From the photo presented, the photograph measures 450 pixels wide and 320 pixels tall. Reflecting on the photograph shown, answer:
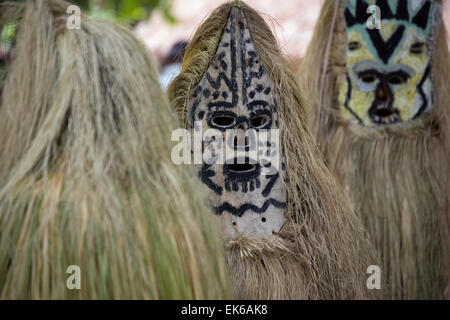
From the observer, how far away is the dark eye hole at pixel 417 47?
137 cm

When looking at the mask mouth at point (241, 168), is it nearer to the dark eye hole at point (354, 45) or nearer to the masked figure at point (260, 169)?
the masked figure at point (260, 169)

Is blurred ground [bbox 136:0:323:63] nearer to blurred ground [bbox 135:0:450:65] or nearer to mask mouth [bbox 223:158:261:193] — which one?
blurred ground [bbox 135:0:450:65]

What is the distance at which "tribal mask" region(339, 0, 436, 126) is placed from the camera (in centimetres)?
137

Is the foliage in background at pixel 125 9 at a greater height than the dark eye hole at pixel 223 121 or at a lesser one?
greater

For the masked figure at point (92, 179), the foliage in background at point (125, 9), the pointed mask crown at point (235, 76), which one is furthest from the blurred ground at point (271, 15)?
the masked figure at point (92, 179)

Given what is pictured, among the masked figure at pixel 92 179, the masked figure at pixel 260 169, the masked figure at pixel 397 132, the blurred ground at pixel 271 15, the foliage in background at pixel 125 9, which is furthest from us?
the blurred ground at pixel 271 15

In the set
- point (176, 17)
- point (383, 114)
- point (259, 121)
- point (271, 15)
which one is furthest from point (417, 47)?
point (176, 17)

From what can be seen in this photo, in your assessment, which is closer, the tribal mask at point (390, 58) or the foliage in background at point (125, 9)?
the tribal mask at point (390, 58)

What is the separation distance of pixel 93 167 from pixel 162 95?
0.59ft

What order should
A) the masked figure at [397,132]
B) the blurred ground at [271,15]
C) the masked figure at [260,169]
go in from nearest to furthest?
the masked figure at [260,169], the masked figure at [397,132], the blurred ground at [271,15]

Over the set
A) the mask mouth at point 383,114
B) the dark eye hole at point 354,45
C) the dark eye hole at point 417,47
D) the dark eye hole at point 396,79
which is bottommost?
the mask mouth at point 383,114

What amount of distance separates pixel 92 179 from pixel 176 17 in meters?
2.87

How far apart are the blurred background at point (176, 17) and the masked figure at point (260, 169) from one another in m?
0.80

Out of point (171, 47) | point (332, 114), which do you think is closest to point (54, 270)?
point (332, 114)
